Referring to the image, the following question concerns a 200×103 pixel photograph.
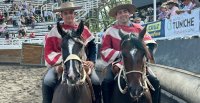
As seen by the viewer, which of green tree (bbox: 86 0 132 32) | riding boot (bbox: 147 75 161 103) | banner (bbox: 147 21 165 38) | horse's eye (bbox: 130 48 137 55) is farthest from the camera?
green tree (bbox: 86 0 132 32)

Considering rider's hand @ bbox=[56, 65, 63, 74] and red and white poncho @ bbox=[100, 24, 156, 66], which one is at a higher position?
red and white poncho @ bbox=[100, 24, 156, 66]

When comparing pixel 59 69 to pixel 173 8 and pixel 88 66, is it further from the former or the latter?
pixel 173 8

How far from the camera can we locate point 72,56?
6391 mm

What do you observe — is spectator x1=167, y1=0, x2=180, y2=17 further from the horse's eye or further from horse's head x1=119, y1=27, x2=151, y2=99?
the horse's eye

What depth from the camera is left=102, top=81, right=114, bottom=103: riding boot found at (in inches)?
302

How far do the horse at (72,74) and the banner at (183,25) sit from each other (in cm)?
751

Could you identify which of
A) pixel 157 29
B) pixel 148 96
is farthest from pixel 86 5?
pixel 148 96

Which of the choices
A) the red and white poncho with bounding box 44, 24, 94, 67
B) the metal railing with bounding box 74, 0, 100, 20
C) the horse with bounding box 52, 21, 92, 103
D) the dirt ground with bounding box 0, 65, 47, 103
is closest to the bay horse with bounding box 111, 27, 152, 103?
the horse with bounding box 52, 21, 92, 103

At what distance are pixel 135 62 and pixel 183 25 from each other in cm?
902

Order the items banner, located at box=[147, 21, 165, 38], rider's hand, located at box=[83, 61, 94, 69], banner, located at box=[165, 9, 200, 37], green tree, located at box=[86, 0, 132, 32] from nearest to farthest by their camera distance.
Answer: rider's hand, located at box=[83, 61, 94, 69]
banner, located at box=[165, 9, 200, 37]
banner, located at box=[147, 21, 165, 38]
green tree, located at box=[86, 0, 132, 32]

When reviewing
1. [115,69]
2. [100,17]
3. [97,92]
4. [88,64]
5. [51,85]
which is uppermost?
[88,64]

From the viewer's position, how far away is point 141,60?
643 centimetres

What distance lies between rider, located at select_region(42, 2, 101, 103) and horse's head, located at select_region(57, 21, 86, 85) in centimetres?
55

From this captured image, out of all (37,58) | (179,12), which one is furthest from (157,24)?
(37,58)
